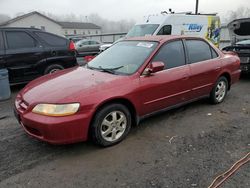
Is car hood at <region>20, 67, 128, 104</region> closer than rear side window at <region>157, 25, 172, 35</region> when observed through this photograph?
Yes

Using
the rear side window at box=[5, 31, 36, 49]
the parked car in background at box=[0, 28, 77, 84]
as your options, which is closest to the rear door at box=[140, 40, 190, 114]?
the parked car in background at box=[0, 28, 77, 84]

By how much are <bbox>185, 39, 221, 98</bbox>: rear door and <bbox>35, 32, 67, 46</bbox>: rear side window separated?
4.13 metres

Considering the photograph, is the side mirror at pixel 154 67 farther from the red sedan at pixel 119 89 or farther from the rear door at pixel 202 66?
the rear door at pixel 202 66

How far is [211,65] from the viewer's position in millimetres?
5328

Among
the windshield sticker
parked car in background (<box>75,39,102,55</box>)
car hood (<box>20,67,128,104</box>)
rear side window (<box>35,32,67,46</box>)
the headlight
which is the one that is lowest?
parked car in background (<box>75,39,102,55</box>)

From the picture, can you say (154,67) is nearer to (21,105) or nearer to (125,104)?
(125,104)

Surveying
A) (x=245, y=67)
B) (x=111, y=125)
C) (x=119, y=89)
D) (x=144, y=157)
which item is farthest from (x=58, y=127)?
(x=245, y=67)

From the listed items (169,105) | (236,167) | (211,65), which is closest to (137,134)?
(169,105)

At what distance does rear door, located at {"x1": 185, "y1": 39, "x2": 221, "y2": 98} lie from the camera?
499cm

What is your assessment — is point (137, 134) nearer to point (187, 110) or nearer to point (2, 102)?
point (187, 110)

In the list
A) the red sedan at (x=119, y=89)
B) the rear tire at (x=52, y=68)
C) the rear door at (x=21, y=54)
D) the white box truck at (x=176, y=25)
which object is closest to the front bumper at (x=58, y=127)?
the red sedan at (x=119, y=89)

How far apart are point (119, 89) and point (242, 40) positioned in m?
7.32

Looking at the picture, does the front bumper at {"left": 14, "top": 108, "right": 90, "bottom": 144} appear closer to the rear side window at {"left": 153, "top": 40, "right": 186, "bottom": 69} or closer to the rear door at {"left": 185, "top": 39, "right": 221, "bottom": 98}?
the rear side window at {"left": 153, "top": 40, "right": 186, "bottom": 69}

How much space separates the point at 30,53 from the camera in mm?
7141
